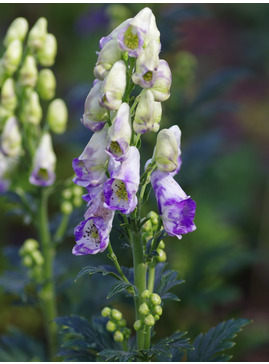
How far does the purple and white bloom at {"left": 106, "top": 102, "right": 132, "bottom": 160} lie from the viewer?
1.67 metres

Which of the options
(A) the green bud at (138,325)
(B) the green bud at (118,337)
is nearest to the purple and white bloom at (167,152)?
(A) the green bud at (138,325)

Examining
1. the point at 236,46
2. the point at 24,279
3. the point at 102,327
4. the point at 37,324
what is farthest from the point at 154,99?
the point at 236,46

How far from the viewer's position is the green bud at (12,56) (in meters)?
2.80

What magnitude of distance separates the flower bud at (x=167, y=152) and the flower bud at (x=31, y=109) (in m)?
1.31

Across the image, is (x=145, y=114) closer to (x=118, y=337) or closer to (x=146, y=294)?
(x=146, y=294)

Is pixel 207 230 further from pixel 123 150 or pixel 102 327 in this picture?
pixel 123 150

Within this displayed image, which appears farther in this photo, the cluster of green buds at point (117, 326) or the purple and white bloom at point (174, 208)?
the cluster of green buds at point (117, 326)

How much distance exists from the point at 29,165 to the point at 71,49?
4690mm

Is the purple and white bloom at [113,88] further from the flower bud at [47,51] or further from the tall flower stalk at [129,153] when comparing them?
the flower bud at [47,51]

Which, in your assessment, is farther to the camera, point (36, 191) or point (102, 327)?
point (36, 191)

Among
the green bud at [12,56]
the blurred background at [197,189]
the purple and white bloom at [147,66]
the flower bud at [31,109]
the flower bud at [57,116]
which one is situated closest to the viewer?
the purple and white bloom at [147,66]

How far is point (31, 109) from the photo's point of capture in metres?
2.91

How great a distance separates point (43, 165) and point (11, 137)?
0.24 meters

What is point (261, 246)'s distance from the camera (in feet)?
17.4
